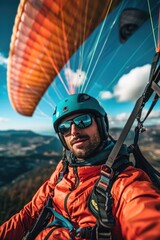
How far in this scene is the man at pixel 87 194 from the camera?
1.07m

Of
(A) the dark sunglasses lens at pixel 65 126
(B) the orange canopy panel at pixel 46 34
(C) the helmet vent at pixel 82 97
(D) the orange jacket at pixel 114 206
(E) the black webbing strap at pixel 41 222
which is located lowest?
(E) the black webbing strap at pixel 41 222

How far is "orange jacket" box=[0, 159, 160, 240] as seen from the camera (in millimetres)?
986

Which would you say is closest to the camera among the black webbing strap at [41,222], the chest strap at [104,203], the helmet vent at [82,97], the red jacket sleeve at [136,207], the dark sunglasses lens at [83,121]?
the red jacket sleeve at [136,207]

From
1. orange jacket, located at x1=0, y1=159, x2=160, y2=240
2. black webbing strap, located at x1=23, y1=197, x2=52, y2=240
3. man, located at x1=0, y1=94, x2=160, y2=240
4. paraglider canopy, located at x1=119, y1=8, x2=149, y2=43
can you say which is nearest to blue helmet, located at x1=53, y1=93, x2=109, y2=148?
man, located at x1=0, y1=94, x2=160, y2=240

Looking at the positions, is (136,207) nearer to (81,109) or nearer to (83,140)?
(83,140)

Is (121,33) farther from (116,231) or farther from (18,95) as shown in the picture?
(116,231)

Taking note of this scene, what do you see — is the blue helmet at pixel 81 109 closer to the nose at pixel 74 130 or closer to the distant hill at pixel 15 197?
the nose at pixel 74 130

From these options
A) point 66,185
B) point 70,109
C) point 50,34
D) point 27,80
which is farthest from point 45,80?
point 66,185

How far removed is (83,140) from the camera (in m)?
1.88

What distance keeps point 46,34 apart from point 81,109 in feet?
13.5

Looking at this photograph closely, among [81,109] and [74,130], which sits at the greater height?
[81,109]

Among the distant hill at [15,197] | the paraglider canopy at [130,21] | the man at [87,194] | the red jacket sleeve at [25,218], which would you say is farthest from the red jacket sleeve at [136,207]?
the paraglider canopy at [130,21]

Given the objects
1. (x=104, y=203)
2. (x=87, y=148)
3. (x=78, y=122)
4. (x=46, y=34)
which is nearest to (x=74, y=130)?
(x=78, y=122)

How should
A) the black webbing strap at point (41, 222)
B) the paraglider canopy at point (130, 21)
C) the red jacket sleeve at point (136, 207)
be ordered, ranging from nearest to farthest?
the red jacket sleeve at point (136, 207), the black webbing strap at point (41, 222), the paraglider canopy at point (130, 21)
